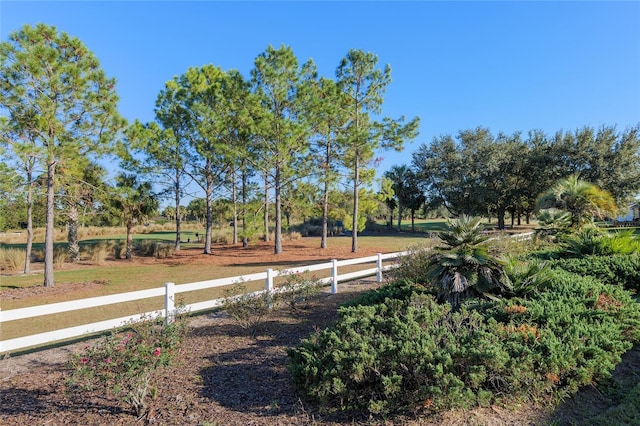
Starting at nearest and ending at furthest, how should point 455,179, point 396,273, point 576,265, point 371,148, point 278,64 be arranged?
point 576,265 < point 396,273 < point 278,64 < point 371,148 < point 455,179

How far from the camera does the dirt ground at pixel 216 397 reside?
3.38m

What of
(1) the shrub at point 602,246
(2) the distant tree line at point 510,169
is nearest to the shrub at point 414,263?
(1) the shrub at point 602,246

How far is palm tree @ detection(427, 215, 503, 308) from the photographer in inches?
223

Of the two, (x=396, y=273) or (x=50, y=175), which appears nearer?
(x=396, y=273)

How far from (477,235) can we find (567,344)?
2339mm

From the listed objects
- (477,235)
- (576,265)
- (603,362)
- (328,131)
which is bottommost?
(603,362)

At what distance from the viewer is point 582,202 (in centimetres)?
1380

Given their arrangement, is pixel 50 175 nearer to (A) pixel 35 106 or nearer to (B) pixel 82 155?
(B) pixel 82 155

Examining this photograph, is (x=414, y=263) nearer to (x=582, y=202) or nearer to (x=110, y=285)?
(x=582, y=202)

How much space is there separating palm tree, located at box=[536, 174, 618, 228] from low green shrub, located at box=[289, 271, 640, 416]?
36.2 feet

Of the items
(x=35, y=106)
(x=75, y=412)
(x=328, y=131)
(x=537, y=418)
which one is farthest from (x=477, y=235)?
(x=328, y=131)

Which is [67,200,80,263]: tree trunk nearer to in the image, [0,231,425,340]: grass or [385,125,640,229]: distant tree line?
[0,231,425,340]: grass

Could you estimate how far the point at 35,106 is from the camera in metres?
11.4

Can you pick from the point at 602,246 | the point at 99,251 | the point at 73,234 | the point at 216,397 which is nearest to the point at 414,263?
the point at 602,246
